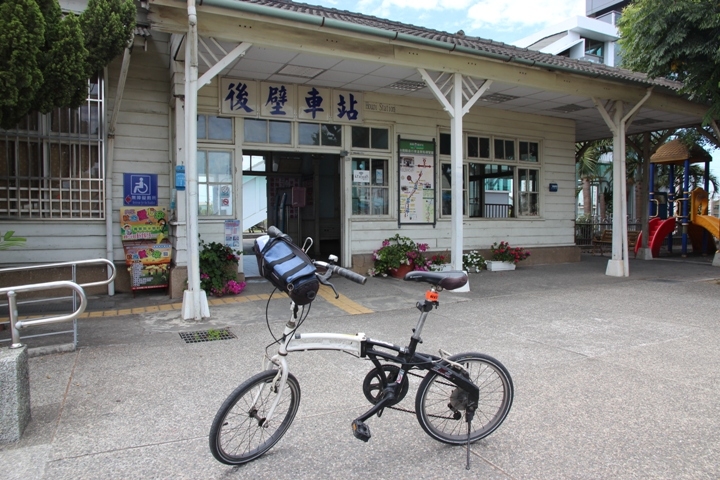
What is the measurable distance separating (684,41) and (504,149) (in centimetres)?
382

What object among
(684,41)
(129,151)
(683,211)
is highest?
(684,41)

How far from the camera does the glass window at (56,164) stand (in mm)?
7137

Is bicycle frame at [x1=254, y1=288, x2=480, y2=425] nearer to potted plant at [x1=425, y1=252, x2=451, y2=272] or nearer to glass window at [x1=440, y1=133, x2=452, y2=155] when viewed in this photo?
potted plant at [x1=425, y1=252, x2=451, y2=272]

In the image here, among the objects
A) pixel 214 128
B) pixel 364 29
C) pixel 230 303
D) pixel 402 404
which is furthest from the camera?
pixel 214 128

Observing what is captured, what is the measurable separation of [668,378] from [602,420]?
1.22 metres

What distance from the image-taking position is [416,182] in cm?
991

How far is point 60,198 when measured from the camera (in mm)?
7387

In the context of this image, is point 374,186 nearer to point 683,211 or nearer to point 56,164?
point 56,164

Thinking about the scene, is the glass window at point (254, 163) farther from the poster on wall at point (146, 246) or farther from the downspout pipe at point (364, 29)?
the downspout pipe at point (364, 29)

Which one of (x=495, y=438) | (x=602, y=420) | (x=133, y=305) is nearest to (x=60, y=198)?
(x=133, y=305)

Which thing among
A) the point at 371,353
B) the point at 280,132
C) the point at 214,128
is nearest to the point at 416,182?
the point at 280,132

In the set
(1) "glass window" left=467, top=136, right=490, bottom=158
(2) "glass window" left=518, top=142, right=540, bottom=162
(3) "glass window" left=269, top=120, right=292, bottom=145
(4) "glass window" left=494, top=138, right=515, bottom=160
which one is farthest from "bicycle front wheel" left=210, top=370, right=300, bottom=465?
(2) "glass window" left=518, top=142, right=540, bottom=162

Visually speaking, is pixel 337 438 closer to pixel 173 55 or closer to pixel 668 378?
pixel 668 378

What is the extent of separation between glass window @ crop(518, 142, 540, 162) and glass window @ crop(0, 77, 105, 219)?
8453mm
